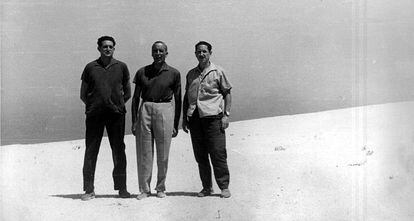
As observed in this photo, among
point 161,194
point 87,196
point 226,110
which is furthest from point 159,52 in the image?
point 87,196

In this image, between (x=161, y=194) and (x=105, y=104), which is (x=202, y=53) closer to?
(x=105, y=104)

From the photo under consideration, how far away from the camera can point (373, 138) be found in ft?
30.1

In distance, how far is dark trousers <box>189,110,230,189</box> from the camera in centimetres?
670

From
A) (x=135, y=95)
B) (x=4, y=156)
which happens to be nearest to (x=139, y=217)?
(x=135, y=95)

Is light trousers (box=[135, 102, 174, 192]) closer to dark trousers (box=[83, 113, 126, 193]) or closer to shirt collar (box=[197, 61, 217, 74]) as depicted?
dark trousers (box=[83, 113, 126, 193])

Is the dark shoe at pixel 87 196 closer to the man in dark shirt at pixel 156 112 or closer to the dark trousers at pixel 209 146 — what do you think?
the man in dark shirt at pixel 156 112

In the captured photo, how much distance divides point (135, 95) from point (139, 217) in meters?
1.48

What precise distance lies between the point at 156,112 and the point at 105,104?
0.60 metres

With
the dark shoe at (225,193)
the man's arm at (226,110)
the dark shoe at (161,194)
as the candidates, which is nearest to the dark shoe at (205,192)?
the dark shoe at (225,193)

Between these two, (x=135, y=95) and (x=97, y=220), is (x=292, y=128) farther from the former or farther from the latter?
(x=97, y=220)

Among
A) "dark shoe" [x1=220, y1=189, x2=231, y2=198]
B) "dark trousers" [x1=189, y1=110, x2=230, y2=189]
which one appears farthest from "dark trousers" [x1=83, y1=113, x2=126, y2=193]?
"dark shoe" [x1=220, y1=189, x2=231, y2=198]

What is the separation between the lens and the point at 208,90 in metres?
6.66

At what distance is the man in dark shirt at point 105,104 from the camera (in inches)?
261

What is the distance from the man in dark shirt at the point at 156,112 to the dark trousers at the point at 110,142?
0.20 metres
